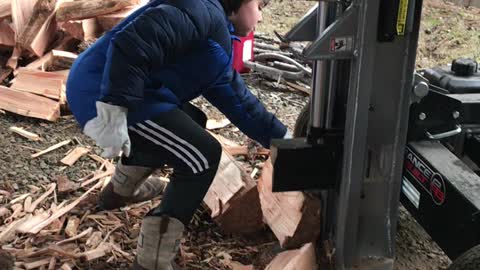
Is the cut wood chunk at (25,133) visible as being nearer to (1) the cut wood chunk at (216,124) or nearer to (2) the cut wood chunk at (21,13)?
(2) the cut wood chunk at (21,13)

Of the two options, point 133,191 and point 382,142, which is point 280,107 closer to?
point 133,191

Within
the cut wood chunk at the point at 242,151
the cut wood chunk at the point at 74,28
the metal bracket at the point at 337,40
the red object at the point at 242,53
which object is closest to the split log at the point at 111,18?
the cut wood chunk at the point at 74,28

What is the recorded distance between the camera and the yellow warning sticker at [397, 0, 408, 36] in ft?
7.95

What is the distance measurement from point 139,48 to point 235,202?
3.61 feet

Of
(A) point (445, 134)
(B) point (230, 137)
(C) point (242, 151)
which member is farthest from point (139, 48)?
(B) point (230, 137)

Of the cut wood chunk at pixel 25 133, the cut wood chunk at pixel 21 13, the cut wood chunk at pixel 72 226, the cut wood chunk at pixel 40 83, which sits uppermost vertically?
the cut wood chunk at pixel 21 13

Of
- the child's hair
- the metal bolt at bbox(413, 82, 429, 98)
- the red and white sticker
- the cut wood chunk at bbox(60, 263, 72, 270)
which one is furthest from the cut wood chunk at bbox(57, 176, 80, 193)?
the metal bolt at bbox(413, 82, 429, 98)

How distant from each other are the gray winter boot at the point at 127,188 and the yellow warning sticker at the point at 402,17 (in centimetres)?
176

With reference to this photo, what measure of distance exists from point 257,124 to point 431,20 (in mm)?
6014

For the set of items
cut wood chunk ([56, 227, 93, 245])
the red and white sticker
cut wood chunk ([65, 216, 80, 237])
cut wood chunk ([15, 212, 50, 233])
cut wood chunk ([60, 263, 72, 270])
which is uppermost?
the red and white sticker

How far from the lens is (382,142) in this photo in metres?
2.70

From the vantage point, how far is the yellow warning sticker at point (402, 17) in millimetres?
2422

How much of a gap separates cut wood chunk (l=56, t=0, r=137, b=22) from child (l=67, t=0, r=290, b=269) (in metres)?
2.69

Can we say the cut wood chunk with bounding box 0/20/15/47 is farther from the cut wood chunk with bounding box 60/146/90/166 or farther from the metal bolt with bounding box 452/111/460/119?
the metal bolt with bounding box 452/111/460/119
